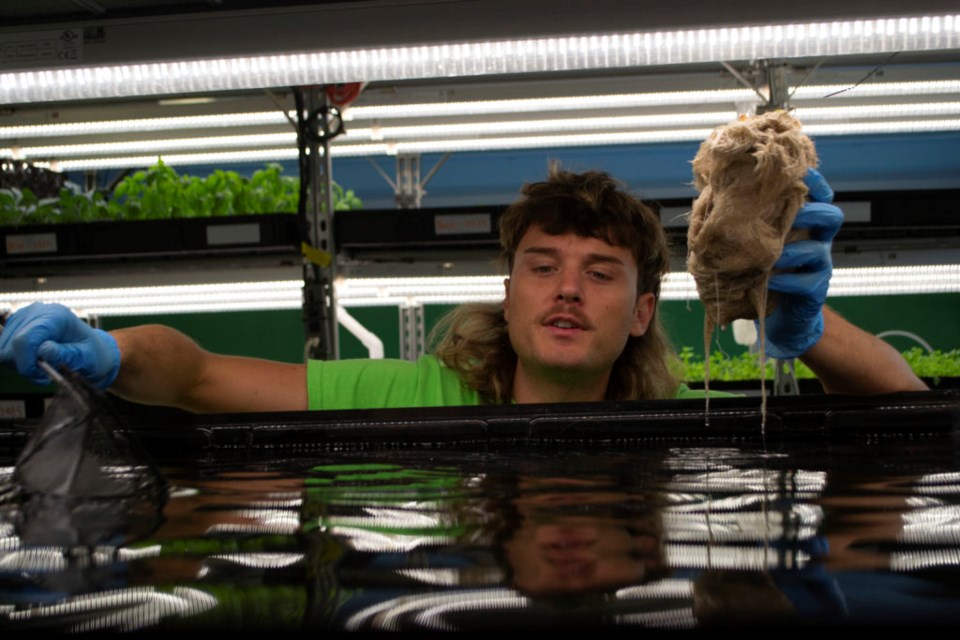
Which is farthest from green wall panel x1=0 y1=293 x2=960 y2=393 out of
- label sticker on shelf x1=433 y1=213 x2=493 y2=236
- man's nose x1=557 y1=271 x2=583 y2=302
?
man's nose x1=557 y1=271 x2=583 y2=302

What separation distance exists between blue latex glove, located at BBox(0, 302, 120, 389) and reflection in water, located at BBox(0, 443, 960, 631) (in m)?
0.45

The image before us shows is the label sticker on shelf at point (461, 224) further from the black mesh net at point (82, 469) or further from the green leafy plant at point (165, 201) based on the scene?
the black mesh net at point (82, 469)

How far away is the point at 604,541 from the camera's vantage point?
1.85 ft

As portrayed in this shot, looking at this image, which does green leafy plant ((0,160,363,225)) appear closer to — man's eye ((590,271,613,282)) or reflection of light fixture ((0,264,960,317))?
reflection of light fixture ((0,264,960,317))

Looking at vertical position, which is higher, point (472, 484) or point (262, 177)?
point (262, 177)

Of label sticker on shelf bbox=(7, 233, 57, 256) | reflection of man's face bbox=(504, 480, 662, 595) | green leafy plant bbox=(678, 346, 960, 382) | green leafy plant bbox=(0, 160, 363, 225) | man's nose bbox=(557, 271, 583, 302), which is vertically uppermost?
green leafy plant bbox=(0, 160, 363, 225)

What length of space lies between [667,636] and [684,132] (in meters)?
3.02

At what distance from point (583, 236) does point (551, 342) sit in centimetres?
21

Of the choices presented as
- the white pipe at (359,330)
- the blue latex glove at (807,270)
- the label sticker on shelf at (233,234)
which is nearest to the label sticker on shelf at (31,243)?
the label sticker on shelf at (233,234)

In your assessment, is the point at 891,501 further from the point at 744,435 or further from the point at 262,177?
the point at 262,177

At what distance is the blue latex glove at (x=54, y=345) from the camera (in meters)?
1.19

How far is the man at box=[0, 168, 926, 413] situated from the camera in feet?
4.46

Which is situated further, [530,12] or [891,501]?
[530,12]

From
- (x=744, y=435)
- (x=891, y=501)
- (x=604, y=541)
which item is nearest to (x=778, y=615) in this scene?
(x=604, y=541)
